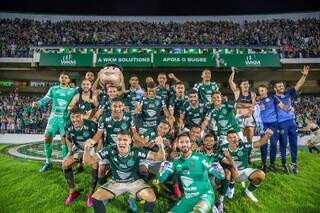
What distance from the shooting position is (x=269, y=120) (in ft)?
27.5

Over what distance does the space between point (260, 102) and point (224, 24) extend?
17.3m

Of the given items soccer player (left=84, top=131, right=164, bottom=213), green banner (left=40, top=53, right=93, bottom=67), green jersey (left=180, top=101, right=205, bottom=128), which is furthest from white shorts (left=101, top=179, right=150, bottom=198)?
green banner (left=40, top=53, right=93, bottom=67)

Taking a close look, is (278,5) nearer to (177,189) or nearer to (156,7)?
(156,7)

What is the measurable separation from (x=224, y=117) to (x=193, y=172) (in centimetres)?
245

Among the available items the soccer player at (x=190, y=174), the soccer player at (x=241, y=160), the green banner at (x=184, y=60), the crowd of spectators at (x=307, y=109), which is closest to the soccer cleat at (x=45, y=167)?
the soccer player at (x=190, y=174)

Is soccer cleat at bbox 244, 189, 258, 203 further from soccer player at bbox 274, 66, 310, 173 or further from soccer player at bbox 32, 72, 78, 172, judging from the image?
soccer player at bbox 32, 72, 78, 172

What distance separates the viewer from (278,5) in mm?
25031

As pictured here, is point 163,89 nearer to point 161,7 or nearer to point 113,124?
point 113,124

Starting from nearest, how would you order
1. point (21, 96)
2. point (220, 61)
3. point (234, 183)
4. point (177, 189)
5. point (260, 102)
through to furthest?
point (177, 189) < point (234, 183) < point (260, 102) < point (220, 61) < point (21, 96)

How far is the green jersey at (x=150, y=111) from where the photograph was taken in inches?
316

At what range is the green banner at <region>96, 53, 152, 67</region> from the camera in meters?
18.2

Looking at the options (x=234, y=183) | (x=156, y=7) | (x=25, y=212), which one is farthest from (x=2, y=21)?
(x=234, y=183)

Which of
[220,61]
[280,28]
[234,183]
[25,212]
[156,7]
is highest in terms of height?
[156,7]

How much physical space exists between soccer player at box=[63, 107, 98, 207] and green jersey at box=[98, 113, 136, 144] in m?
0.35
